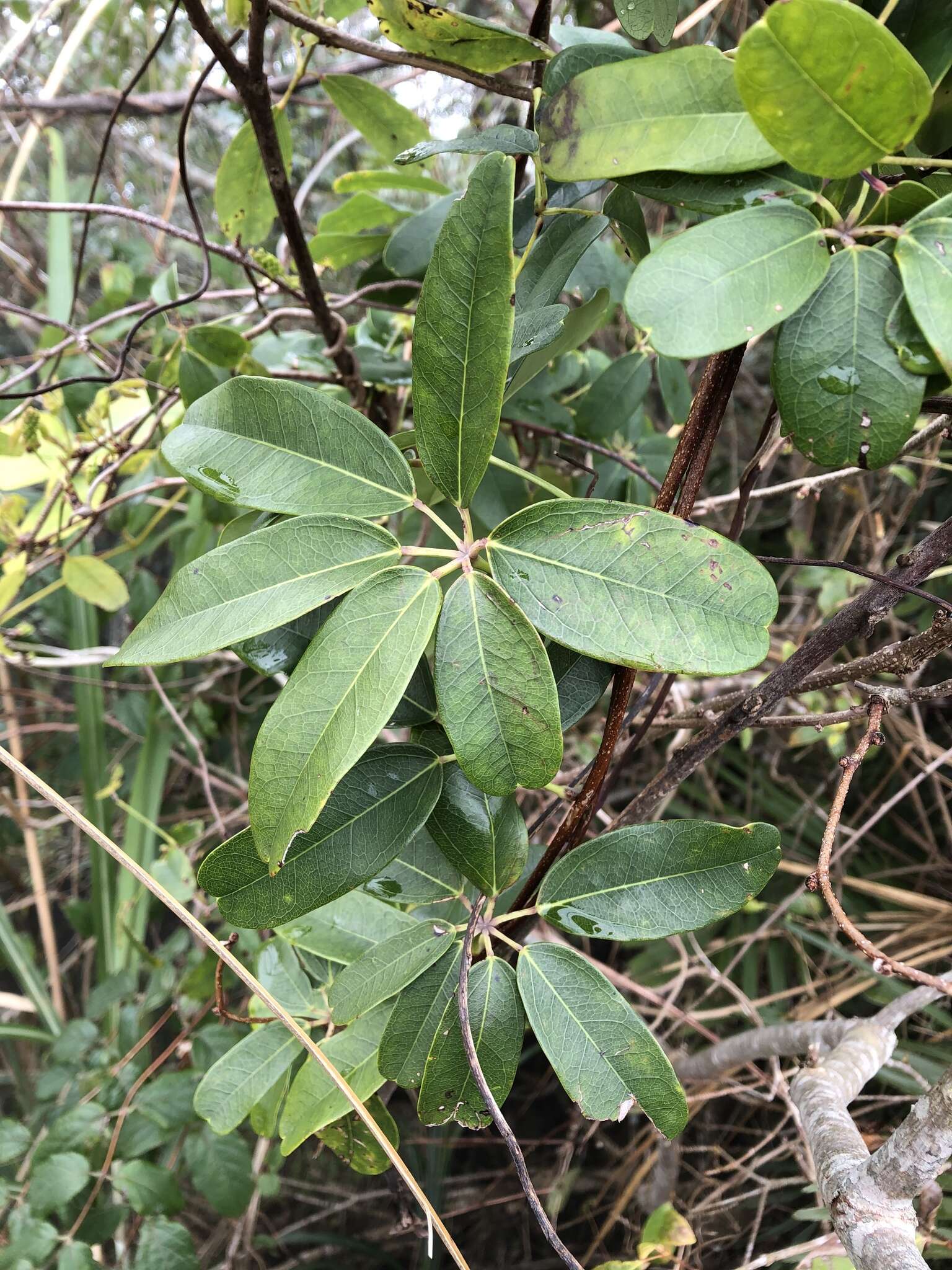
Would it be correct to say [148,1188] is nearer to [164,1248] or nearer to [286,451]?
[164,1248]

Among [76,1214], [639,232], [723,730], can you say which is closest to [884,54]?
[639,232]

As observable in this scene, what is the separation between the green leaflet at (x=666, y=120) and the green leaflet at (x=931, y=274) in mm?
64

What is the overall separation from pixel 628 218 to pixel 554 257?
0.17 ft

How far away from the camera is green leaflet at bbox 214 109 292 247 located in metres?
0.70

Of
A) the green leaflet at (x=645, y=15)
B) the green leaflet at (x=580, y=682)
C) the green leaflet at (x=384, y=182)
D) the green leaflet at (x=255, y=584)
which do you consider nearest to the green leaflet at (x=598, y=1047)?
the green leaflet at (x=580, y=682)

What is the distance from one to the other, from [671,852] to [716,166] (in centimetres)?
33

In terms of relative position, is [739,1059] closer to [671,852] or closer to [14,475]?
[671,852]

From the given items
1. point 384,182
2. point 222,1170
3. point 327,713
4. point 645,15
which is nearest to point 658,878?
point 327,713

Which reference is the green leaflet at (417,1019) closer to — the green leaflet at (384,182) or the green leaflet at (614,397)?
the green leaflet at (614,397)

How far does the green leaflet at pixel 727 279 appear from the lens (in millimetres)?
293

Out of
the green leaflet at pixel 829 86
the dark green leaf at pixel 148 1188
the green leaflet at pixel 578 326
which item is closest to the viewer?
the green leaflet at pixel 829 86

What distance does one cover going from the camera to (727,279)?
30 cm

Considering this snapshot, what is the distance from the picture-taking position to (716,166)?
32 cm

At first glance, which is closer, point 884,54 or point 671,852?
point 884,54
